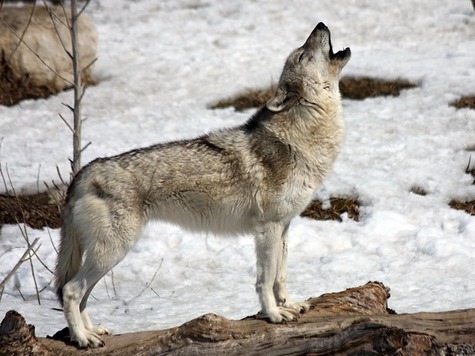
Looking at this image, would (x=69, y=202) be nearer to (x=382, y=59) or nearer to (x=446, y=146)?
(x=446, y=146)

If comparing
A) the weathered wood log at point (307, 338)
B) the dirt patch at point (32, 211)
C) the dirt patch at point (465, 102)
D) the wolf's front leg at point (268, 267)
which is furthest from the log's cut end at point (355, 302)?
the dirt patch at point (465, 102)

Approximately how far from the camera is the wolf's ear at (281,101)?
6.60 meters

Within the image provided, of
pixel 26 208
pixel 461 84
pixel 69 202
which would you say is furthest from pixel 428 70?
pixel 69 202

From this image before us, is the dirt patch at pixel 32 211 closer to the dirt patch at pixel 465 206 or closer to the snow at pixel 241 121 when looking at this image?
the snow at pixel 241 121

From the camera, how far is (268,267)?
243 inches

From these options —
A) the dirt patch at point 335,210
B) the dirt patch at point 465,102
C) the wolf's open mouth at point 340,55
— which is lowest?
the dirt patch at point 335,210

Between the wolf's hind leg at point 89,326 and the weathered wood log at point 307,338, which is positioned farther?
the wolf's hind leg at point 89,326

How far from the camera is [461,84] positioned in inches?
507

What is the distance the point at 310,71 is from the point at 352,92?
6713 mm

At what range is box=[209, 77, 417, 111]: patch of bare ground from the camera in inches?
518

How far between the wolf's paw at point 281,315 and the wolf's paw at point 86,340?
1.28 metres

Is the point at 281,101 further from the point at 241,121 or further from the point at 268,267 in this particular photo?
the point at 241,121

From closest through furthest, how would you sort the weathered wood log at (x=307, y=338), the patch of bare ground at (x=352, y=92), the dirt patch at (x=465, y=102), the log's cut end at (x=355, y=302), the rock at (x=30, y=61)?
the weathered wood log at (x=307, y=338) < the log's cut end at (x=355, y=302) < the dirt patch at (x=465, y=102) < the patch of bare ground at (x=352, y=92) < the rock at (x=30, y=61)

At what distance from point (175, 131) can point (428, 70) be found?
4520 millimetres
